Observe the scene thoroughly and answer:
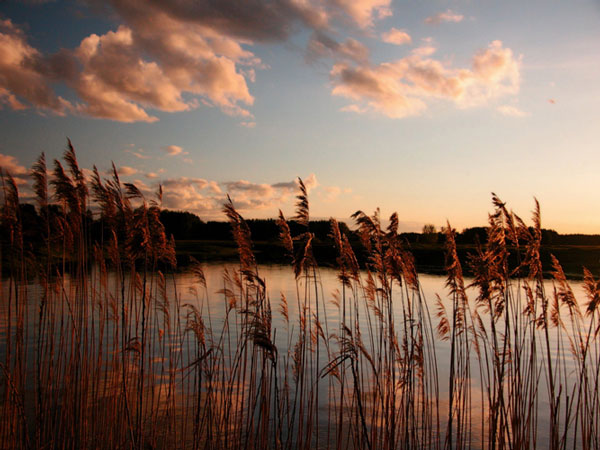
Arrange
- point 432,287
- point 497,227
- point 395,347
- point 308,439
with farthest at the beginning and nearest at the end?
1. point 432,287
2. point 395,347
3. point 497,227
4. point 308,439

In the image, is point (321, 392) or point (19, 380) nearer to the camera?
point (19, 380)

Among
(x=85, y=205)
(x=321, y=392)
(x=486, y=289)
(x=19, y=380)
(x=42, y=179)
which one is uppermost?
(x=42, y=179)

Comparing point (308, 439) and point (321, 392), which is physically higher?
point (308, 439)

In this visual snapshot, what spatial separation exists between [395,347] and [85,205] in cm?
444

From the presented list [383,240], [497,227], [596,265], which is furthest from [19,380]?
[596,265]

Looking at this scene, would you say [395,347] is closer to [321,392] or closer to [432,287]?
[321,392]

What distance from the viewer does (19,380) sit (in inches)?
194

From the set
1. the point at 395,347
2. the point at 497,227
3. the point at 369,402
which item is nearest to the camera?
the point at 497,227

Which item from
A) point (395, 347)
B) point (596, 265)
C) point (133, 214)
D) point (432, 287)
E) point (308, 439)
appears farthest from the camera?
point (596, 265)

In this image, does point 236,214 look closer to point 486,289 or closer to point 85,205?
point 85,205

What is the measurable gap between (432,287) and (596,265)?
22.5 metres

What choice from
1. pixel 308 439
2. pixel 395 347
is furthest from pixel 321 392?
pixel 308 439

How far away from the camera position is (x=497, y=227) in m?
5.02

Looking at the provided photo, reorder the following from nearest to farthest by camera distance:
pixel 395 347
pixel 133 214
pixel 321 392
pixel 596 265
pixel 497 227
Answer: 1. pixel 133 214
2. pixel 497 227
3. pixel 395 347
4. pixel 321 392
5. pixel 596 265
